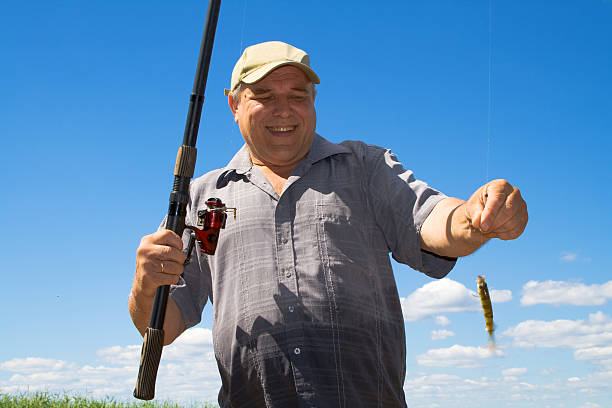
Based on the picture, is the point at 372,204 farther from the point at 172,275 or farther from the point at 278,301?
the point at 172,275

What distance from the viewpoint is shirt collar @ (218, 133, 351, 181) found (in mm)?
3691

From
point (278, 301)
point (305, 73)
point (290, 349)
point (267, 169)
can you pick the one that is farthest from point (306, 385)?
point (305, 73)

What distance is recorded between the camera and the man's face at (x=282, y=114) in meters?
3.67

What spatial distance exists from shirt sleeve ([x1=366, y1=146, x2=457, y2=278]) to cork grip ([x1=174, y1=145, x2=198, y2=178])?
3.76ft

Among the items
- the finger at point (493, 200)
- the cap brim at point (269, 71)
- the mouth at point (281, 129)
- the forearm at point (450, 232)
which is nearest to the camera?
the finger at point (493, 200)

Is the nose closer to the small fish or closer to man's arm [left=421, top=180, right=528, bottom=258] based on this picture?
man's arm [left=421, top=180, right=528, bottom=258]

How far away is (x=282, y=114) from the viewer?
364 cm

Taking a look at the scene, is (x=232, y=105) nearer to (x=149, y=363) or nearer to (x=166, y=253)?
(x=166, y=253)

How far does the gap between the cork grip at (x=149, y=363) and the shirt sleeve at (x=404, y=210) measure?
1.53m

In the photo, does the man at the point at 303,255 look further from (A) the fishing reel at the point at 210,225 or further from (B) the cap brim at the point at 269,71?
(A) the fishing reel at the point at 210,225

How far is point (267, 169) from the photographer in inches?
150

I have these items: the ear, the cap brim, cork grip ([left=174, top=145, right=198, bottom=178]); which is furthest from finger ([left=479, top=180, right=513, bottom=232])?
the ear

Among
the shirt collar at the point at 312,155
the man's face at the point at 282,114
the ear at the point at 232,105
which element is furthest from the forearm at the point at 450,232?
the ear at the point at 232,105

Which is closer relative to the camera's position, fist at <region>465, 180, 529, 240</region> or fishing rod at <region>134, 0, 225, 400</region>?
fist at <region>465, 180, 529, 240</region>
